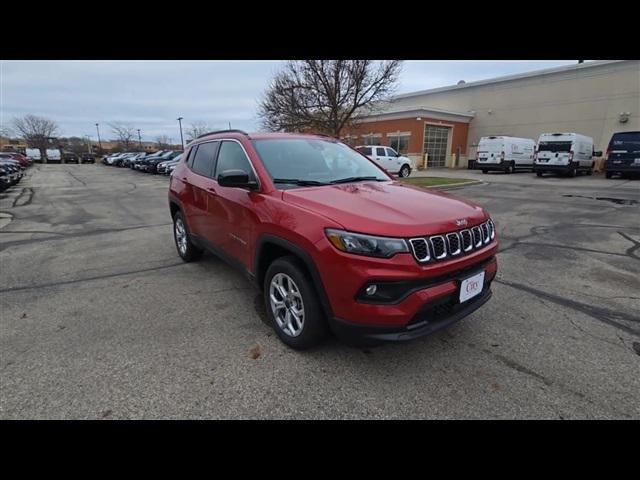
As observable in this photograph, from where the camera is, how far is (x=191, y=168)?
495 cm

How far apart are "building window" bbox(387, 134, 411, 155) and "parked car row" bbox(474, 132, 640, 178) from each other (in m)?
7.65

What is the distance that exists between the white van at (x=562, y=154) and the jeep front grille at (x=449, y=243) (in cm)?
2242

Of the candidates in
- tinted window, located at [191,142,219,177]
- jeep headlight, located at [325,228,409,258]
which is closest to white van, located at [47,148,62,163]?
tinted window, located at [191,142,219,177]

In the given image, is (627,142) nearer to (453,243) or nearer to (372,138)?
(372,138)

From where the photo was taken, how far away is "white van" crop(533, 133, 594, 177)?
20.6 m

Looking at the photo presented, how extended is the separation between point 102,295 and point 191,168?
1.99 m

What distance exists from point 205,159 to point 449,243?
336 centimetres

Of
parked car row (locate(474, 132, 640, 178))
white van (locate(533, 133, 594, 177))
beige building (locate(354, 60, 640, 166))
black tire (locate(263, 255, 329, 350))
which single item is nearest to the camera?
black tire (locate(263, 255, 329, 350))

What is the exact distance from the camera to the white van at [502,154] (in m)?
23.5

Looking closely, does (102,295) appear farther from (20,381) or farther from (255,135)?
(255,135)

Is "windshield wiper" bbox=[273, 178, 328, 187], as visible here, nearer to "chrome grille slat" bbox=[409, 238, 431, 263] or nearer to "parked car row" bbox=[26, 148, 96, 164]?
"chrome grille slat" bbox=[409, 238, 431, 263]

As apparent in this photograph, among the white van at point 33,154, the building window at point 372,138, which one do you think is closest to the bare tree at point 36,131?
the white van at point 33,154
